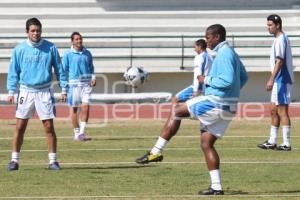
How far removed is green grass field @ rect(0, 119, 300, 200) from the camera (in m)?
11.8

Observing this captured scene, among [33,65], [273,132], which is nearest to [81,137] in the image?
[273,132]

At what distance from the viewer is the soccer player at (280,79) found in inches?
659

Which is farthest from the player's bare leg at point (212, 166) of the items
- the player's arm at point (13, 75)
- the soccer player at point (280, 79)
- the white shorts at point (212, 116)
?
the soccer player at point (280, 79)

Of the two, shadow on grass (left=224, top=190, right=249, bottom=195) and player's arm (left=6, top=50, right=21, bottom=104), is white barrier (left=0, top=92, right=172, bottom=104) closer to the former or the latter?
player's arm (left=6, top=50, right=21, bottom=104)

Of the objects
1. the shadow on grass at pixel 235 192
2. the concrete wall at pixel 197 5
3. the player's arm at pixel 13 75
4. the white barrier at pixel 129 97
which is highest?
the concrete wall at pixel 197 5

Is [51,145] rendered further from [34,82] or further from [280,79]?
[280,79]

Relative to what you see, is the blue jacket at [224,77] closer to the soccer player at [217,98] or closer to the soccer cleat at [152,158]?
the soccer player at [217,98]

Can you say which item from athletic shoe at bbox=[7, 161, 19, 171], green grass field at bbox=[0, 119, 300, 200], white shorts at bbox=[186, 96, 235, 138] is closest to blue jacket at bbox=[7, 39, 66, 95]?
athletic shoe at bbox=[7, 161, 19, 171]

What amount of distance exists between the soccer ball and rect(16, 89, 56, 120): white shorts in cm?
1414

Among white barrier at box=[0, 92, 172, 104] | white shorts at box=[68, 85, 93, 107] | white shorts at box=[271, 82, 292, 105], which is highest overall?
white shorts at box=[271, 82, 292, 105]

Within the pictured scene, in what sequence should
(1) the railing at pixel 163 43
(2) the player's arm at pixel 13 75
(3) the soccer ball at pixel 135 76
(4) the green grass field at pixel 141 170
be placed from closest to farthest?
1. (4) the green grass field at pixel 141 170
2. (2) the player's arm at pixel 13 75
3. (3) the soccer ball at pixel 135 76
4. (1) the railing at pixel 163 43

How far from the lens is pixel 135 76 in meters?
28.4

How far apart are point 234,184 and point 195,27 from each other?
1846 cm

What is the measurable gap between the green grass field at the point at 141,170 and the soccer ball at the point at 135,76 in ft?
24.6
